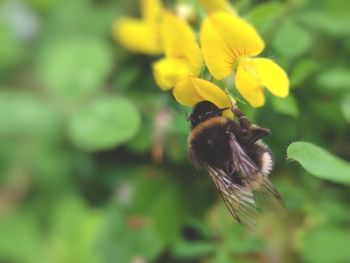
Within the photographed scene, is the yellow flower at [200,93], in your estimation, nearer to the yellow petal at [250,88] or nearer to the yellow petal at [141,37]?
the yellow petal at [250,88]

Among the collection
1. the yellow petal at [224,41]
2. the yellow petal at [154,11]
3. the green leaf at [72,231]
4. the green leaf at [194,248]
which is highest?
the yellow petal at [224,41]

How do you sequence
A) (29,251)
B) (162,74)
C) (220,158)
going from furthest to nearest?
(29,251), (162,74), (220,158)

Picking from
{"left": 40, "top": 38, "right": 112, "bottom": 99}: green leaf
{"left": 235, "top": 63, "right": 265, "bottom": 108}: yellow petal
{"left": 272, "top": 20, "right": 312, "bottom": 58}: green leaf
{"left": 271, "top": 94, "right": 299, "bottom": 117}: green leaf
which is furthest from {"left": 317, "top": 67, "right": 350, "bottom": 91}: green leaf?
{"left": 40, "top": 38, "right": 112, "bottom": 99}: green leaf

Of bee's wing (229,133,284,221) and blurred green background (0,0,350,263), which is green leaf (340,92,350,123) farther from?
bee's wing (229,133,284,221)

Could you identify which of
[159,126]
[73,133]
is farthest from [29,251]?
[159,126]

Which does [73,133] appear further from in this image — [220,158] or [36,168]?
[220,158]

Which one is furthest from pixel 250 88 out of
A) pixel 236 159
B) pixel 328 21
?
pixel 328 21

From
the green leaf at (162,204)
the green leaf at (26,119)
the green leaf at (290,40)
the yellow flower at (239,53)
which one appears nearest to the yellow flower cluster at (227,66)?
the yellow flower at (239,53)
